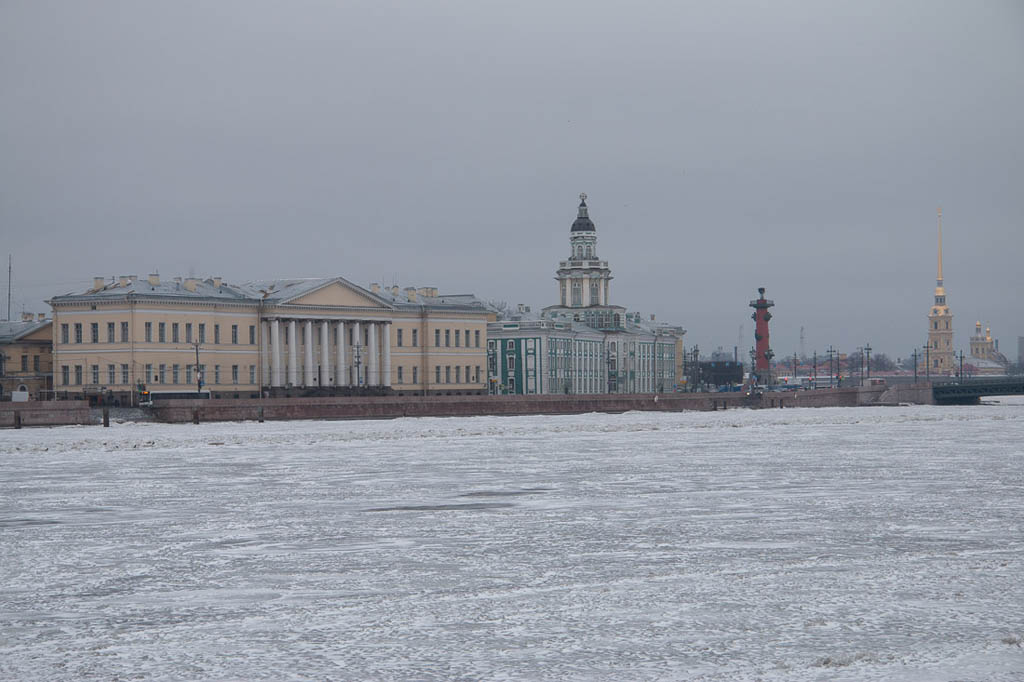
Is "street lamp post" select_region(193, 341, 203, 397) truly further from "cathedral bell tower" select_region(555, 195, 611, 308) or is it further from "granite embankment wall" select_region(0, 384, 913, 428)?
"cathedral bell tower" select_region(555, 195, 611, 308)

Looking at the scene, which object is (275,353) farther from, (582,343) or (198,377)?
(582,343)

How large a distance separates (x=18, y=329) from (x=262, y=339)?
1510cm

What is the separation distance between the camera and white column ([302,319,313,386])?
8831cm

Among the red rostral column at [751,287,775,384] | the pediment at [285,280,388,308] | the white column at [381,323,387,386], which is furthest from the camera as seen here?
the red rostral column at [751,287,775,384]

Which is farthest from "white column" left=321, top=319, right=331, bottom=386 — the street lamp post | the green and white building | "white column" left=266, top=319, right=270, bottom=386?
the green and white building

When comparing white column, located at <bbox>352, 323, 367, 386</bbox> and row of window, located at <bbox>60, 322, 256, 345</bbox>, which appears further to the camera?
white column, located at <bbox>352, 323, 367, 386</bbox>

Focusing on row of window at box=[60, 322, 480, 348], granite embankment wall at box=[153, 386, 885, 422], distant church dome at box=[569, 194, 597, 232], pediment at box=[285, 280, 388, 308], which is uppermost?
distant church dome at box=[569, 194, 597, 232]

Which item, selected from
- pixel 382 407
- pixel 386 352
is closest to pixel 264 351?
pixel 386 352

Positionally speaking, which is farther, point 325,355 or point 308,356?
point 325,355

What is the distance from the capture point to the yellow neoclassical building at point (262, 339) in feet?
260

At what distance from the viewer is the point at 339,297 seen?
298 ft

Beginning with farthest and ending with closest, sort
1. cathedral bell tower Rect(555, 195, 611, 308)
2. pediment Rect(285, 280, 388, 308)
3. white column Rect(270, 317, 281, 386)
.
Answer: cathedral bell tower Rect(555, 195, 611, 308) → pediment Rect(285, 280, 388, 308) → white column Rect(270, 317, 281, 386)

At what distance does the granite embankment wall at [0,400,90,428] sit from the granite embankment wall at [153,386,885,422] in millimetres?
4325

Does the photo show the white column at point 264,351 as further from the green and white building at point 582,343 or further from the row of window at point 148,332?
the green and white building at point 582,343
